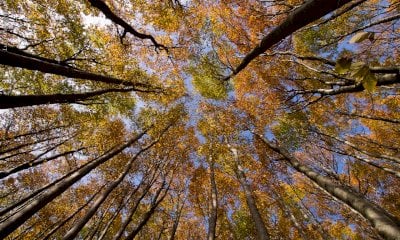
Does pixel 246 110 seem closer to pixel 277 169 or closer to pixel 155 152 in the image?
pixel 277 169

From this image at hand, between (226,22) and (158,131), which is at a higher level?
(226,22)

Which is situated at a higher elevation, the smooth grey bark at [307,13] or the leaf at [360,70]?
the smooth grey bark at [307,13]

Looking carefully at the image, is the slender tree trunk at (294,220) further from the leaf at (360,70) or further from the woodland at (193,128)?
the leaf at (360,70)

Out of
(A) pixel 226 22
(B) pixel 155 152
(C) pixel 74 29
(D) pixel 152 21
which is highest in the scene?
(A) pixel 226 22

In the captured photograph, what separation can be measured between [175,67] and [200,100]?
4639 millimetres

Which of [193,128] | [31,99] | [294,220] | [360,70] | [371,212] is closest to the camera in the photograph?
[360,70]

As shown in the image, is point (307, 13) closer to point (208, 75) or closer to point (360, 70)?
point (360, 70)

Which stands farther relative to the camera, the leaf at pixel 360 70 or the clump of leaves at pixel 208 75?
the clump of leaves at pixel 208 75

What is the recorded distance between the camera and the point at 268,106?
14156mm

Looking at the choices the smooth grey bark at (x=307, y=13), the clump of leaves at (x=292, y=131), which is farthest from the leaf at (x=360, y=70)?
the clump of leaves at (x=292, y=131)

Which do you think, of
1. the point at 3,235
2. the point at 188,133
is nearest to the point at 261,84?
the point at 188,133

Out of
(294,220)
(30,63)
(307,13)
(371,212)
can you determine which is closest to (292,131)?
(294,220)

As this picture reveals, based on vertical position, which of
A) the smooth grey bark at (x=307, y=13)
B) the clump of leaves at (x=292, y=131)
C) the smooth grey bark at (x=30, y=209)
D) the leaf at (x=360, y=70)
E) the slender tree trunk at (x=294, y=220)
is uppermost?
the clump of leaves at (x=292, y=131)

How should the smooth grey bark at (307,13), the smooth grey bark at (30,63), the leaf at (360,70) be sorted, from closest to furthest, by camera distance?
the leaf at (360,70), the smooth grey bark at (307,13), the smooth grey bark at (30,63)
